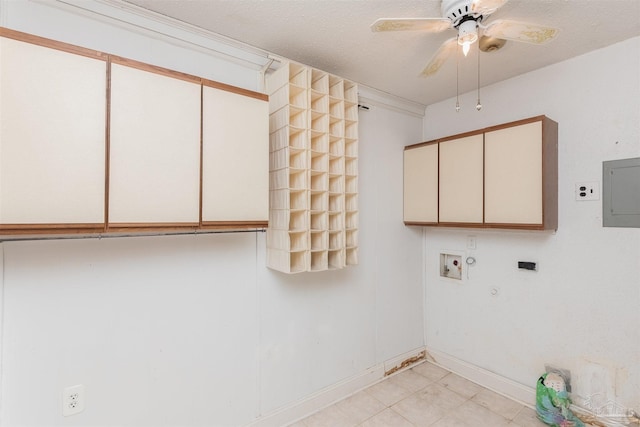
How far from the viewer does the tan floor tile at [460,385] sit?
2352 millimetres

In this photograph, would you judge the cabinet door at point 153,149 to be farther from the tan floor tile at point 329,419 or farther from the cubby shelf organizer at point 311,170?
the tan floor tile at point 329,419

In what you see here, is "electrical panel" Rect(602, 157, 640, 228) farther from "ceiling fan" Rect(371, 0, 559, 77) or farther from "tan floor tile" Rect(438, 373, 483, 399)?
"tan floor tile" Rect(438, 373, 483, 399)

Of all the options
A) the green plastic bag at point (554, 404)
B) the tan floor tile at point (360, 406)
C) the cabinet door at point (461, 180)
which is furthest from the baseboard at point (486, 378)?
the cabinet door at point (461, 180)

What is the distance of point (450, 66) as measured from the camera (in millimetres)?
2117

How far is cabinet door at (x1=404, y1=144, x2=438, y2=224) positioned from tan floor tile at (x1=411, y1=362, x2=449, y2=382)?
1.32 meters

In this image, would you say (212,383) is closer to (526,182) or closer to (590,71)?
(526,182)

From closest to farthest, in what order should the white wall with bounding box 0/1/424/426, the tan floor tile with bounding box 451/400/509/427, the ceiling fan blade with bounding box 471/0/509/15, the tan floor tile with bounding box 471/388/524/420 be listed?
the ceiling fan blade with bounding box 471/0/509/15, the white wall with bounding box 0/1/424/426, the tan floor tile with bounding box 451/400/509/427, the tan floor tile with bounding box 471/388/524/420

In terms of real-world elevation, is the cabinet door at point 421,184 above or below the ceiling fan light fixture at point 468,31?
below

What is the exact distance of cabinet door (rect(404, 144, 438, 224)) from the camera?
8.27ft

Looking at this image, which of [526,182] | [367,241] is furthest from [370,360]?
[526,182]

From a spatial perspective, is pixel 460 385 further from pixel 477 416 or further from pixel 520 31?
pixel 520 31

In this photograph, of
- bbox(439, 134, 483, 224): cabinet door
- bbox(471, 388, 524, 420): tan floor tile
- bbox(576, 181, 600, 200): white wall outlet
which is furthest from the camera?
bbox(439, 134, 483, 224): cabinet door

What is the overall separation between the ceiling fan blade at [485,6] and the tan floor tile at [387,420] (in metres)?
2.35

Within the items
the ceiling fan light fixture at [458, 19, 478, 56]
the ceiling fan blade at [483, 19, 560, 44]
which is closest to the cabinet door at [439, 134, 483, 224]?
the ceiling fan blade at [483, 19, 560, 44]
